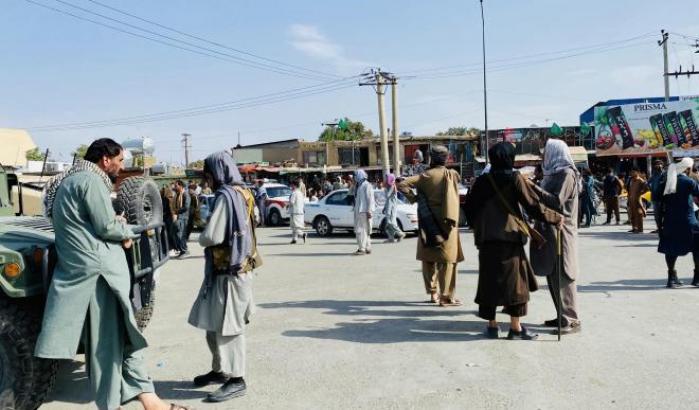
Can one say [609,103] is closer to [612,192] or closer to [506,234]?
[612,192]

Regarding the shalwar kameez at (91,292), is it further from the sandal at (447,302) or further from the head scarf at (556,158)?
the sandal at (447,302)

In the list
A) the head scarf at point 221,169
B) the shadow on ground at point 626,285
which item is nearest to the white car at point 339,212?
the shadow on ground at point 626,285

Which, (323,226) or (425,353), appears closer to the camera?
(425,353)

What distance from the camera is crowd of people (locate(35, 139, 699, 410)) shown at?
3.74m

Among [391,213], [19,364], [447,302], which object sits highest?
[391,213]

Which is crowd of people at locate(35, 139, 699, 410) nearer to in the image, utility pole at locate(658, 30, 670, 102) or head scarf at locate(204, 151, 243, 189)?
head scarf at locate(204, 151, 243, 189)

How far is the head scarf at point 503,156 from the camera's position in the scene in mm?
5715

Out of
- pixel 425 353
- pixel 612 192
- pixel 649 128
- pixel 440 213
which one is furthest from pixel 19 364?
pixel 649 128

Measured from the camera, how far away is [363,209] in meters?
12.6

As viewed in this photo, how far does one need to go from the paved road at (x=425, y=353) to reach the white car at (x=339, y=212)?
24.4 ft

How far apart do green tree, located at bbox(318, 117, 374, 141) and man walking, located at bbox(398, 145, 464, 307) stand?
6425 centimetres

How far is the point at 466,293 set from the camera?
8.20 m

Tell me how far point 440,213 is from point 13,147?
568 cm

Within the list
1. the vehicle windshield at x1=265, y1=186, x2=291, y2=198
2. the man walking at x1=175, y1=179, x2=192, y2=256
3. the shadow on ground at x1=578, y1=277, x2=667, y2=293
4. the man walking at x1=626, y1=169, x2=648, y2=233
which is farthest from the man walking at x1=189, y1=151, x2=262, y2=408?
the vehicle windshield at x1=265, y1=186, x2=291, y2=198
